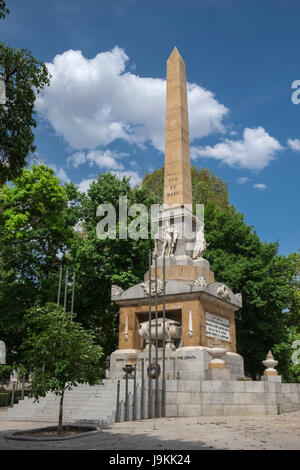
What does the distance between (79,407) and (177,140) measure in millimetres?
14713

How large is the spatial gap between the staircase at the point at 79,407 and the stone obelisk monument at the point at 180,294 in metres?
3.22

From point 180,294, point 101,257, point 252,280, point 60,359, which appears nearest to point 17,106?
point 60,359

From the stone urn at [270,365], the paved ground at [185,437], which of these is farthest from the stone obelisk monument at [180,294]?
the paved ground at [185,437]

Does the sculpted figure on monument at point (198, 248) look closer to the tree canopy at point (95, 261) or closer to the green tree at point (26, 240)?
the tree canopy at point (95, 261)

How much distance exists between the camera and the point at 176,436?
10.2 metres

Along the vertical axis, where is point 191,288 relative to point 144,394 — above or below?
above

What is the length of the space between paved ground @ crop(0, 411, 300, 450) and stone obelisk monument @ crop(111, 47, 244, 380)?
5.28 m

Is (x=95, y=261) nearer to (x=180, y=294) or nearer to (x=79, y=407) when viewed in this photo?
(x=180, y=294)

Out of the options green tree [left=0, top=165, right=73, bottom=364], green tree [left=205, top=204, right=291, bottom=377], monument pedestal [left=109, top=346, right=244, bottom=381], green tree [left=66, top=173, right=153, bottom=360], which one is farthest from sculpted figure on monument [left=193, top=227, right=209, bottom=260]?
green tree [left=0, top=165, right=73, bottom=364]

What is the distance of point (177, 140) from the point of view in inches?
948

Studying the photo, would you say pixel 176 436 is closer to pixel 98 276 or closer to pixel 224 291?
pixel 224 291

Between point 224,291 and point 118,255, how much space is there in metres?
9.21

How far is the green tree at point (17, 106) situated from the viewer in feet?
35.1
